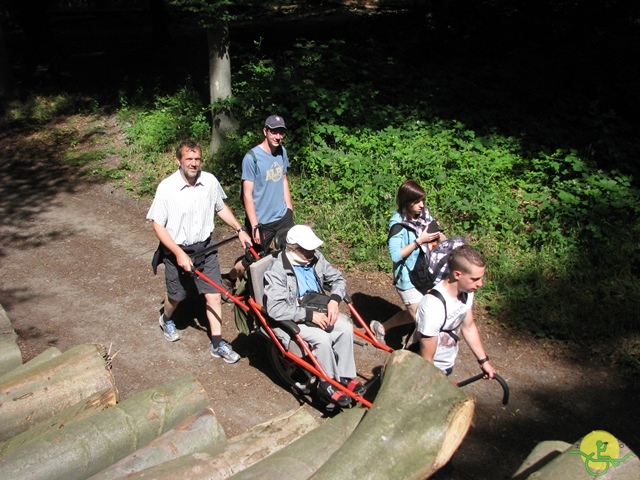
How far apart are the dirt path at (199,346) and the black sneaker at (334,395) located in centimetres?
61

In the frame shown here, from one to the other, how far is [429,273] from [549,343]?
1.77m

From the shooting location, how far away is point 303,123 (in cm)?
1015

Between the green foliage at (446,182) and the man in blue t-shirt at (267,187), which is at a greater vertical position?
the man in blue t-shirt at (267,187)

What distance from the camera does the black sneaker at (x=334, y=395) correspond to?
4.83m

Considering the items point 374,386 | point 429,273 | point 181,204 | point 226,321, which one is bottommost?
point 226,321

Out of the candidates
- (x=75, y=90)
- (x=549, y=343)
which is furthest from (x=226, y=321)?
(x=75, y=90)

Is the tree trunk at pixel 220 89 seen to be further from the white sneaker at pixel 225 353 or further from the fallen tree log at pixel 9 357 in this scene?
the fallen tree log at pixel 9 357

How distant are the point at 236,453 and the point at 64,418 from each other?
137 centimetres

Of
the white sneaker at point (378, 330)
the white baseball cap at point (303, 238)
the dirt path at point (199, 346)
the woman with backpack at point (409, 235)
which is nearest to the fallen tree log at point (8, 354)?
the dirt path at point (199, 346)

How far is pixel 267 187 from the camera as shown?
6238mm

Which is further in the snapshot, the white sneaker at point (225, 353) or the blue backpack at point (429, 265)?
the white sneaker at point (225, 353)

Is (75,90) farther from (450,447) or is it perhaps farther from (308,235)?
(450,447)

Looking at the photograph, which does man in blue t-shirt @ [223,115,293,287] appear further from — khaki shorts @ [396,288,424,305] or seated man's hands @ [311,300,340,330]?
khaki shorts @ [396,288,424,305]

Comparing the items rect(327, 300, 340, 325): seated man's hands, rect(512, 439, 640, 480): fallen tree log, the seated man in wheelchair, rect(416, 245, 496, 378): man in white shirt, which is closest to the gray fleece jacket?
the seated man in wheelchair
